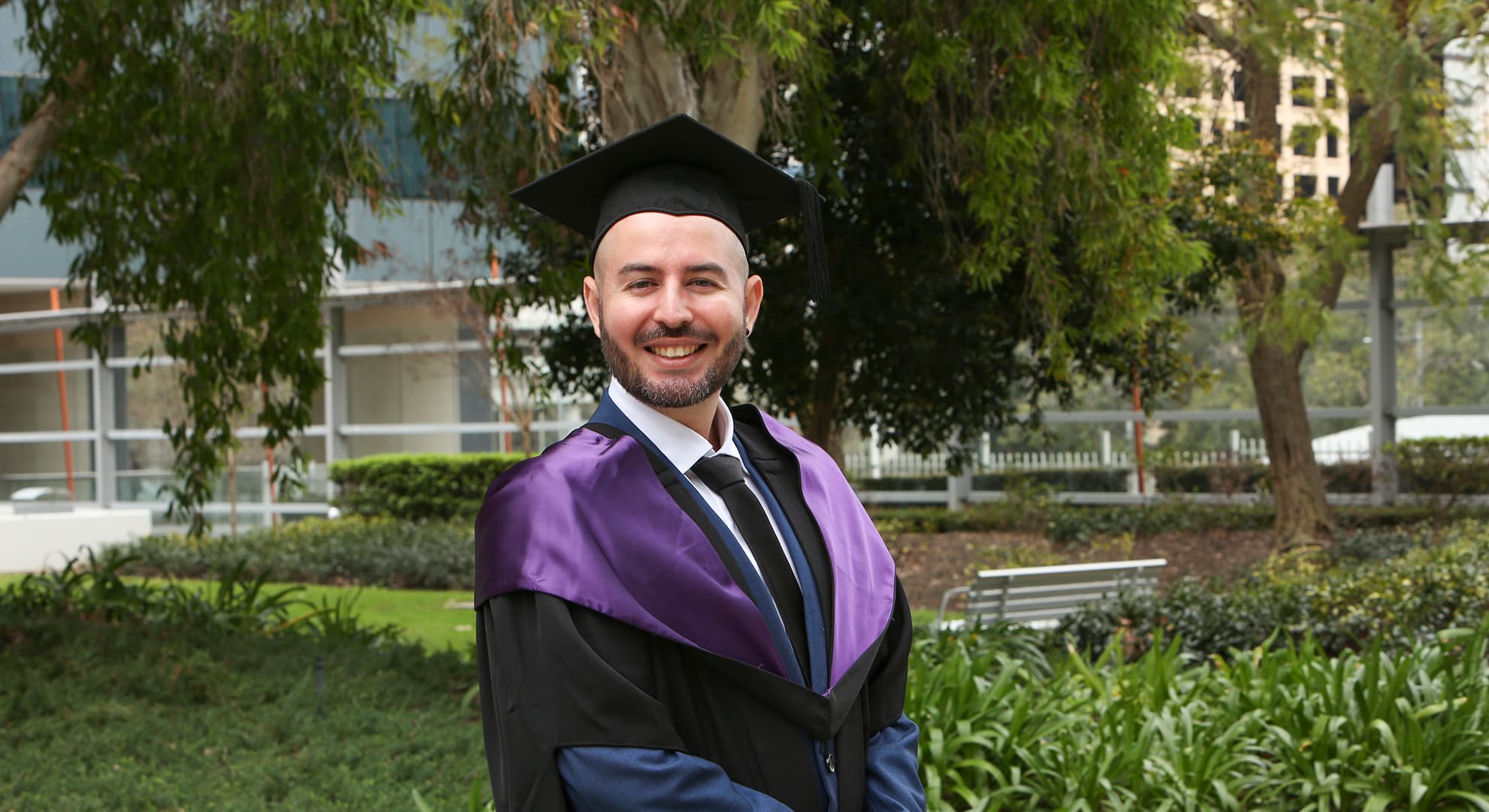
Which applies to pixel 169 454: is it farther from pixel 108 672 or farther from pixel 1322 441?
pixel 1322 441

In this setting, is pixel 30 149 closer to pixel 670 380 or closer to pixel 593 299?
pixel 593 299

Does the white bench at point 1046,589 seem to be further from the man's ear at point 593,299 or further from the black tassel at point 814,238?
the man's ear at point 593,299

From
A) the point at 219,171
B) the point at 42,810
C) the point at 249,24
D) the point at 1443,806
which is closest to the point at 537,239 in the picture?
the point at 219,171

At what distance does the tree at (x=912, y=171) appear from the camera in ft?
19.9

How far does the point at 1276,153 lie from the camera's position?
1118 centimetres

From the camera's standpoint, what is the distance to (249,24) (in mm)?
5562

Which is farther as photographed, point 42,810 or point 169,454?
point 169,454

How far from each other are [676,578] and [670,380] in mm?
311

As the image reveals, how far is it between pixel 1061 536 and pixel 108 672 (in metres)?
11.4

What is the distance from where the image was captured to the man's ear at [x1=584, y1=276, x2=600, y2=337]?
2.05 m

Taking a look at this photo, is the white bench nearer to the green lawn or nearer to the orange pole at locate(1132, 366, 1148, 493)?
the green lawn

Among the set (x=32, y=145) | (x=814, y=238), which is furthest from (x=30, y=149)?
(x=814, y=238)

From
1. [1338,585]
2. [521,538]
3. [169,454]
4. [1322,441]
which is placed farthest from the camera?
[169,454]

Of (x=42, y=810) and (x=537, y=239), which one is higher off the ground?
(x=537, y=239)
